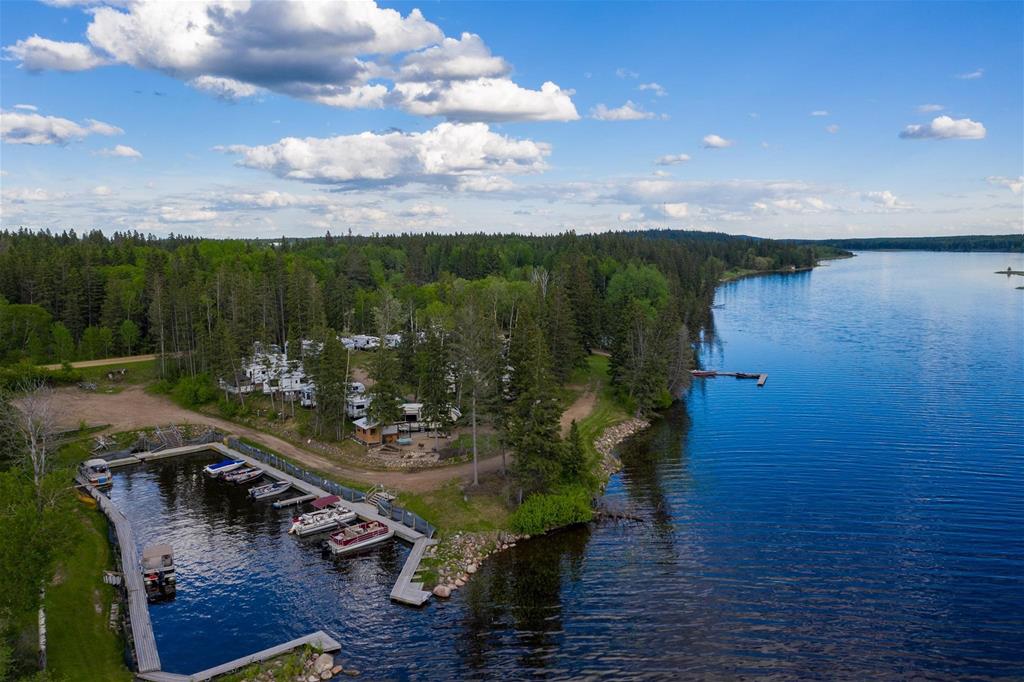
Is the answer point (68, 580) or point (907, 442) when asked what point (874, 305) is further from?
point (68, 580)

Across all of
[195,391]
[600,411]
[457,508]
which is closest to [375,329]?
[195,391]

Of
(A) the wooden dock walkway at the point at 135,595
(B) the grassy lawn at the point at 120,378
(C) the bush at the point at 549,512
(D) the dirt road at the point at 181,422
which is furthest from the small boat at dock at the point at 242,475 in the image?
(B) the grassy lawn at the point at 120,378

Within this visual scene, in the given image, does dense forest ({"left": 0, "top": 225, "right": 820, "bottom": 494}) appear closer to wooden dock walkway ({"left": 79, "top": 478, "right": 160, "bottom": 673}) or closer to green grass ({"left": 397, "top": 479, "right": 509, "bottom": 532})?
green grass ({"left": 397, "top": 479, "right": 509, "bottom": 532})

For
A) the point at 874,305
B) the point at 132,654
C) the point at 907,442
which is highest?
the point at 874,305

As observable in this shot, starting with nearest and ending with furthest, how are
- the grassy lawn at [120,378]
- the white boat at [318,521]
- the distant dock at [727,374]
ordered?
the white boat at [318,521]
the grassy lawn at [120,378]
the distant dock at [727,374]

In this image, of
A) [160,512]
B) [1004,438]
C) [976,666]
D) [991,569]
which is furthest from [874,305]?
[160,512]

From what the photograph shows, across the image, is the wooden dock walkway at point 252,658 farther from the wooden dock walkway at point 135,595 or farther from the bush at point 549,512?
the bush at point 549,512

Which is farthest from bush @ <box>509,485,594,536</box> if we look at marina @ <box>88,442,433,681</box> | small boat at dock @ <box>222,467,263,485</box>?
small boat at dock @ <box>222,467,263,485</box>
